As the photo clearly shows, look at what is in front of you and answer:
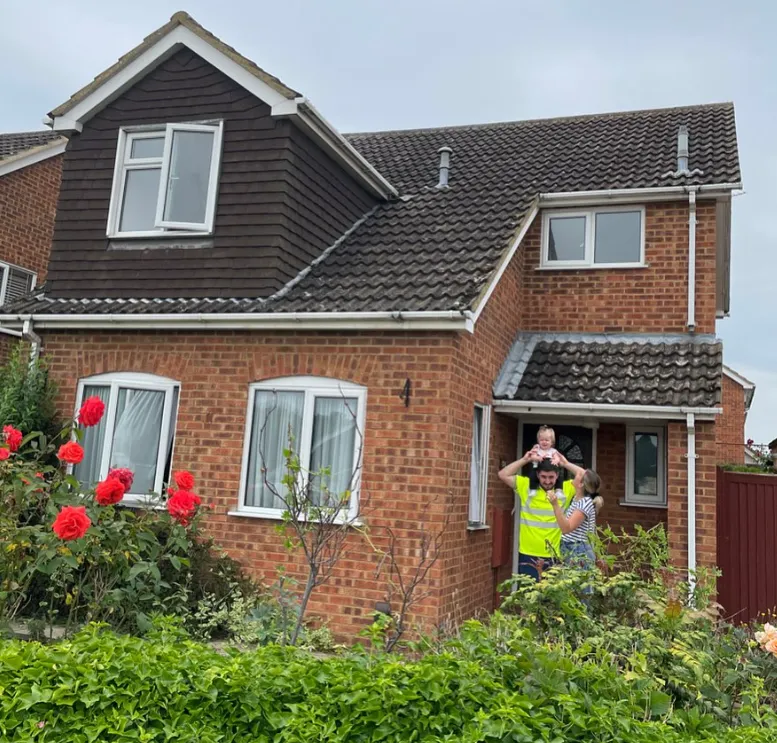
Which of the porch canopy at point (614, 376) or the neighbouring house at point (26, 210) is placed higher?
the neighbouring house at point (26, 210)

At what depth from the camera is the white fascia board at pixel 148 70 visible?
32.3ft

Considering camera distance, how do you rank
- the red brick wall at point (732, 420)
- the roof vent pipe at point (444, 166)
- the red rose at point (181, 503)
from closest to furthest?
the red rose at point (181, 503), the roof vent pipe at point (444, 166), the red brick wall at point (732, 420)

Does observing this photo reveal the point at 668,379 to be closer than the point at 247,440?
No

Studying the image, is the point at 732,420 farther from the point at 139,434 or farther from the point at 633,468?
the point at 139,434

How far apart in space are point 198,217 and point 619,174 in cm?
630

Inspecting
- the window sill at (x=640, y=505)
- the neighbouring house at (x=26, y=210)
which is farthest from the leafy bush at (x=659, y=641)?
the neighbouring house at (x=26, y=210)

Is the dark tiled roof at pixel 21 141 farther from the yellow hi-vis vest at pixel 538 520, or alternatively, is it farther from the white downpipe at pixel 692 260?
the yellow hi-vis vest at pixel 538 520

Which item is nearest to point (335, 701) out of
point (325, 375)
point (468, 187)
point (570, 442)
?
point (325, 375)

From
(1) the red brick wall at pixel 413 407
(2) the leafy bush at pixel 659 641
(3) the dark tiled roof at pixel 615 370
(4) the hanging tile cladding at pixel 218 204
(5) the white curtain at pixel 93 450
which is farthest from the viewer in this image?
(4) the hanging tile cladding at pixel 218 204

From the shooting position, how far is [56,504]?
6359mm

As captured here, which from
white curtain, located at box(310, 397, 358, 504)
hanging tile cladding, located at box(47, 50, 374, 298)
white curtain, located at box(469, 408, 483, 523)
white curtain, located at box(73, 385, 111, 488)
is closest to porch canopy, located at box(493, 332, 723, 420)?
Answer: white curtain, located at box(469, 408, 483, 523)

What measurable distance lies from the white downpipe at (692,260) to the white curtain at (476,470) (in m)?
3.55

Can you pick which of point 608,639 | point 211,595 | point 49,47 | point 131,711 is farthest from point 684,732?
point 49,47

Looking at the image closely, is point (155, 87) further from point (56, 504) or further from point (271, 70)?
point (56, 504)
